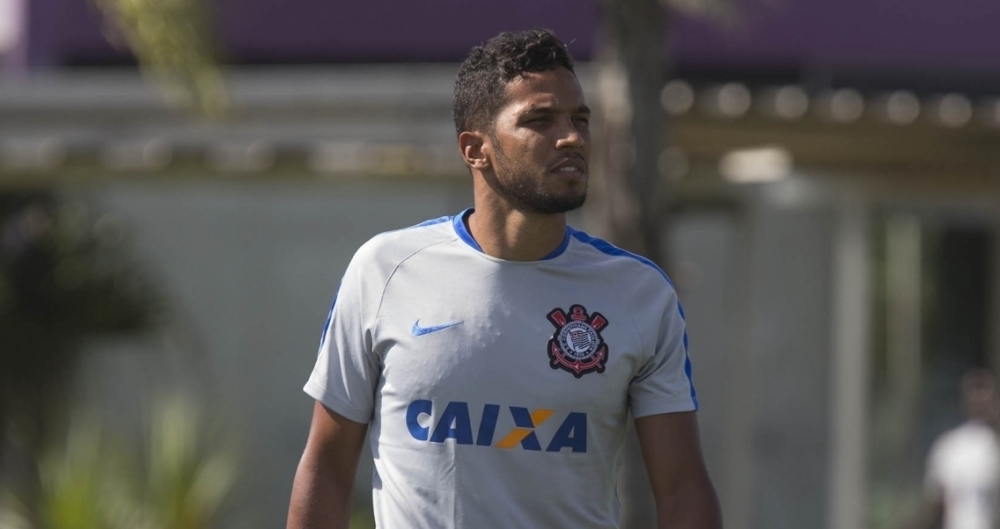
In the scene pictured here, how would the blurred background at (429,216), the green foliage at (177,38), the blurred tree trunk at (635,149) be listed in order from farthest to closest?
the blurred background at (429,216)
the blurred tree trunk at (635,149)
the green foliage at (177,38)

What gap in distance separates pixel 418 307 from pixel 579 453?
42cm

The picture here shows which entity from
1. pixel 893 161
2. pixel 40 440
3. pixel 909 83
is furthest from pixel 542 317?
pixel 909 83

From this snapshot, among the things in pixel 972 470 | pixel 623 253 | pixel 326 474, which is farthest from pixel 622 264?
pixel 972 470

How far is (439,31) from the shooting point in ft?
38.8

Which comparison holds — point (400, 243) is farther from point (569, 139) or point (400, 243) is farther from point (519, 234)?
point (569, 139)

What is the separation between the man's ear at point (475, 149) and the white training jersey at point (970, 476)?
295 inches

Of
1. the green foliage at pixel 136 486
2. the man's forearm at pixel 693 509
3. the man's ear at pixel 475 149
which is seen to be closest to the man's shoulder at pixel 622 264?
the man's ear at pixel 475 149

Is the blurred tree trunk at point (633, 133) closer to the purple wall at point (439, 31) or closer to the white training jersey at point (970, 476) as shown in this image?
the white training jersey at point (970, 476)

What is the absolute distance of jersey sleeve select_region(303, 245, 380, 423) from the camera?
10.5ft

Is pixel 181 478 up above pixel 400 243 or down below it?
below

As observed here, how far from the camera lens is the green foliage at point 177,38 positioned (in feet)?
19.6

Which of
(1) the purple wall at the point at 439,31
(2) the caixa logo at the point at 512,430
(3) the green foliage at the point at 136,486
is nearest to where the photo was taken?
(2) the caixa logo at the point at 512,430

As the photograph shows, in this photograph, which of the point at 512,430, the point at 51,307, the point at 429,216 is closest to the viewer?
the point at 512,430

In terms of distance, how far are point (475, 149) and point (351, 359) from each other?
489mm
